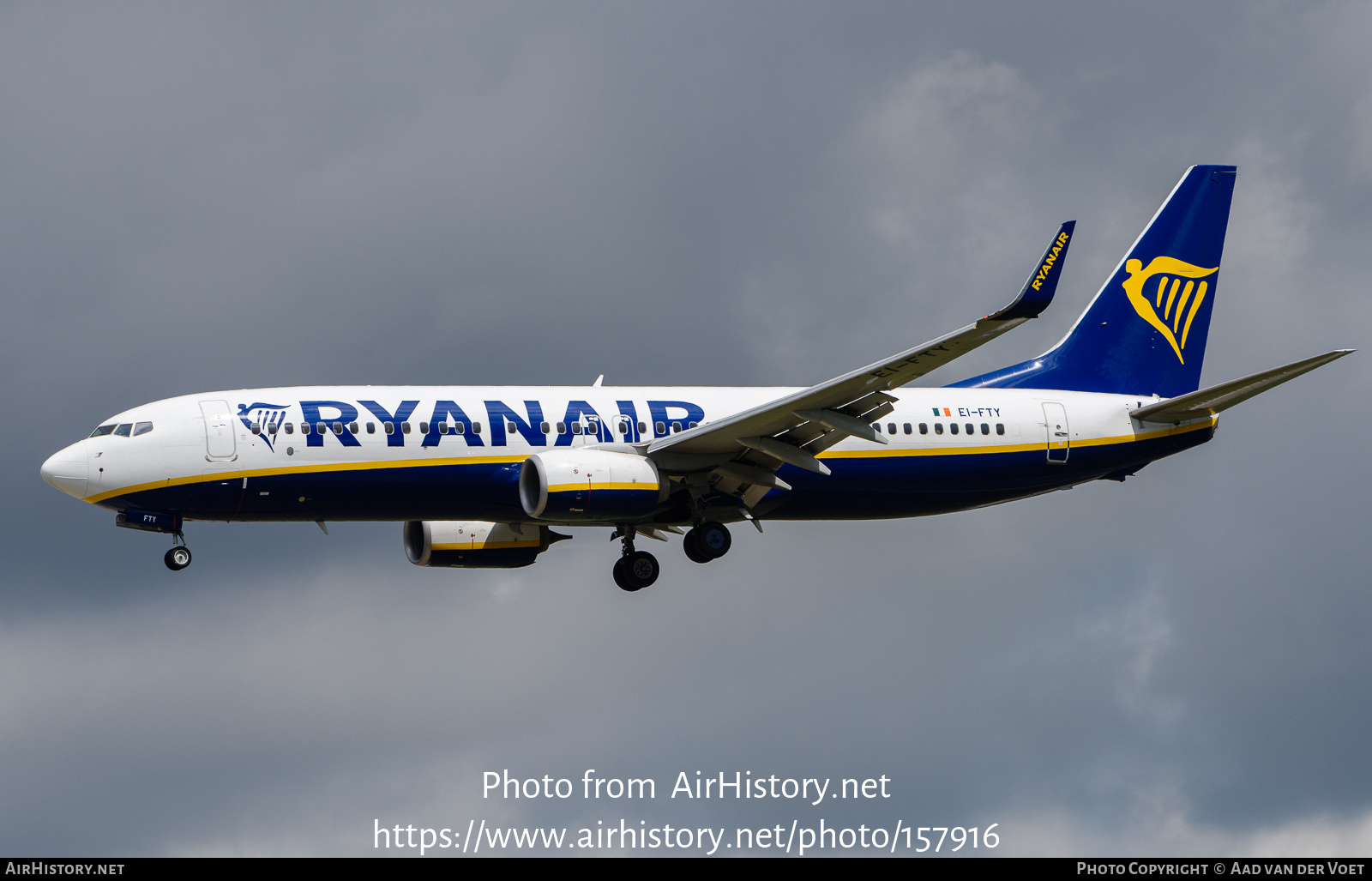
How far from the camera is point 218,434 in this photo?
4100cm

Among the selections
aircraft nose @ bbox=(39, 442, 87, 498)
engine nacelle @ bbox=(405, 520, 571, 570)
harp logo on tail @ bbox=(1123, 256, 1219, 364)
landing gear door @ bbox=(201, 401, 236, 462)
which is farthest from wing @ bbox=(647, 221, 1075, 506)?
aircraft nose @ bbox=(39, 442, 87, 498)

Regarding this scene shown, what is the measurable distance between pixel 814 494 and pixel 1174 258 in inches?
640

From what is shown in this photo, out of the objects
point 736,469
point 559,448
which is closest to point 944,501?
point 736,469

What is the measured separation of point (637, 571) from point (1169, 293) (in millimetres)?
19750

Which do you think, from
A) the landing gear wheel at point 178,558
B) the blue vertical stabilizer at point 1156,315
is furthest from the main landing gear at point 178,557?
the blue vertical stabilizer at point 1156,315

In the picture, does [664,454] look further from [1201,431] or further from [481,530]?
[1201,431]

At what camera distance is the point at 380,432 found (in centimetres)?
4175

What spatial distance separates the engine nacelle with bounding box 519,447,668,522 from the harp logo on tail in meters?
19.1

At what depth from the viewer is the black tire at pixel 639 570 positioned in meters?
46.3

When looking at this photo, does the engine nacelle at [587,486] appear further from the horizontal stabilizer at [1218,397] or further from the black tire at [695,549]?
the horizontal stabilizer at [1218,397]

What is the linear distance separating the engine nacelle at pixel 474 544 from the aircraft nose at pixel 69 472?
10388 millimetres

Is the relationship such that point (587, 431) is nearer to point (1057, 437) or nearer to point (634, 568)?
point (634, 568)

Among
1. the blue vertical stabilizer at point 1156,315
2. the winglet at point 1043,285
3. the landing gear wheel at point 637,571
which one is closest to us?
the winglet at point 1043,285

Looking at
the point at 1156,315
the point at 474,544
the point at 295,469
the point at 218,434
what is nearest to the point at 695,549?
the point at 474,544
